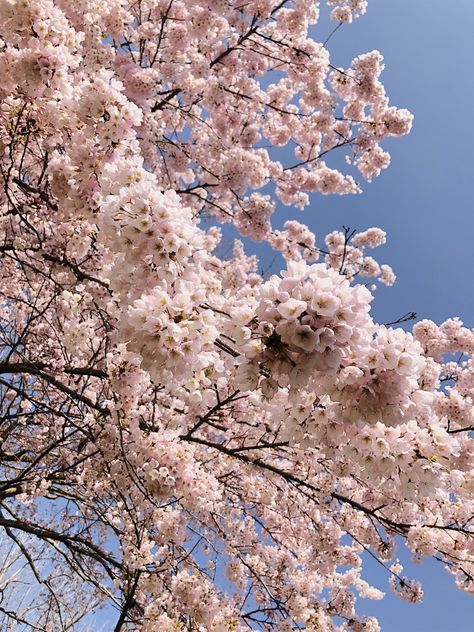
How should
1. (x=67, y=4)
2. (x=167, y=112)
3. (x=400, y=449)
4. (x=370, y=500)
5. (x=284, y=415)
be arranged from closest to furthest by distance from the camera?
1. (x=400, y=449)
2. (x=284, y=415)
3. (x=67, y=4)
4. (x=370, y=500)
5. (x=167, y=112)

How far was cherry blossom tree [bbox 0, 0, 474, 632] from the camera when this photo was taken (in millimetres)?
2072

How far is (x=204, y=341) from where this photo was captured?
213 centimetres

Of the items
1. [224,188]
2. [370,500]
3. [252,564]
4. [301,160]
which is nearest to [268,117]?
[301,160]

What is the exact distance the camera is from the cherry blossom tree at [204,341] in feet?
6.80

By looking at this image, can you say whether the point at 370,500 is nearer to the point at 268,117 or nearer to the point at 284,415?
the point at 284,415

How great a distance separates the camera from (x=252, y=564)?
6.52m

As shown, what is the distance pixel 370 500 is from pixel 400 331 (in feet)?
16.2

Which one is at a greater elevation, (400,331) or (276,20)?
(276,20)

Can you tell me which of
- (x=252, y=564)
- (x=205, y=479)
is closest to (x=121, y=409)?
(x=205, y=479)

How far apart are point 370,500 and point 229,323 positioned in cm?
513

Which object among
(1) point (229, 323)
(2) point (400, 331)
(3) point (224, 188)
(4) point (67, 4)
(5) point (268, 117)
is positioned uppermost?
(5) point (268, 117)

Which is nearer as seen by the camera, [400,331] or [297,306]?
[297,306]

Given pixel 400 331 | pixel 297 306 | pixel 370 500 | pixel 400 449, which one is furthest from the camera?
pixel 370 500

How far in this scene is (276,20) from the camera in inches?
364
